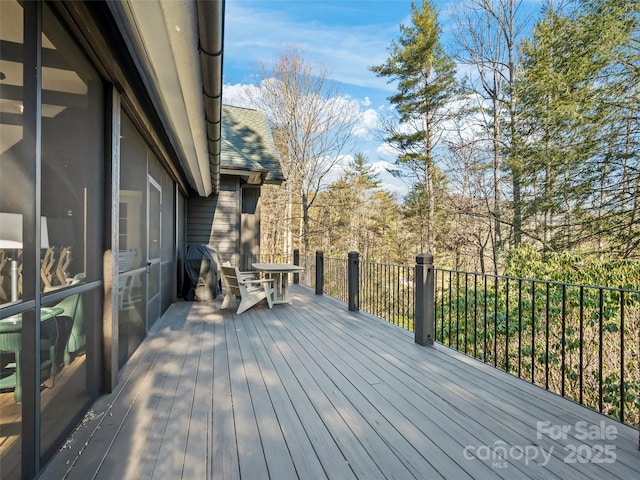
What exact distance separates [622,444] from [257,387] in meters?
2.21

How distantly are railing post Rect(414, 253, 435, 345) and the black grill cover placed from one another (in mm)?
4080

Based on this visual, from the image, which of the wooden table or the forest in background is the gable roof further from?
the forest in background

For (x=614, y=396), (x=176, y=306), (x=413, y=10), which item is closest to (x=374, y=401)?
(x=614, y=396)

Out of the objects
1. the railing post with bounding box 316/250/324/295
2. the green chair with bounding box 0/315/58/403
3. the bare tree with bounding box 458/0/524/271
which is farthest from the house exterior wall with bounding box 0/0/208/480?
the bare tree with bounding box 458/0/524/271

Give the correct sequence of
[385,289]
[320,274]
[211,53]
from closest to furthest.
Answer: [211,53] → [385,289] → [320,274]

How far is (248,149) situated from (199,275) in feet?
11.9

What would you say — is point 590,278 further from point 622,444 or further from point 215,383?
point 215,383

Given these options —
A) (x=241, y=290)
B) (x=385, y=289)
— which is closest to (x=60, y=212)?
(x=241, y=290)

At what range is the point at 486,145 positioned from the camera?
11.3 m

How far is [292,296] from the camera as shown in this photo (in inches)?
265

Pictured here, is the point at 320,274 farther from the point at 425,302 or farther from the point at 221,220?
the point at 425,302

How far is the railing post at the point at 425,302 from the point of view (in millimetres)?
3480

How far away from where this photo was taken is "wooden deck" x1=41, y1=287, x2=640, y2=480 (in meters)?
1.60

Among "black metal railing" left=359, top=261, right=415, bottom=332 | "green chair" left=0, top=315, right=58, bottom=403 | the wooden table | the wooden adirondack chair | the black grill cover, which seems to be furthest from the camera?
the black grill cover
